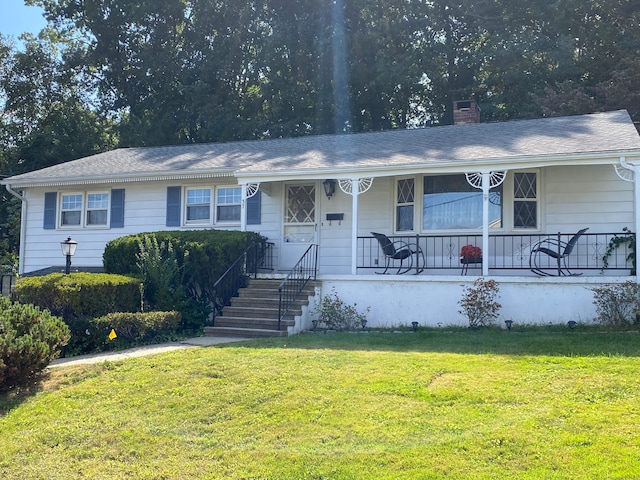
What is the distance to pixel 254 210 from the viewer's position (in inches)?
569

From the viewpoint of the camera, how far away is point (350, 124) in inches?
1068

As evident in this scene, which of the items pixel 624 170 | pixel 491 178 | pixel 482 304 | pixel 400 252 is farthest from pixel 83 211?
pixel 624 170

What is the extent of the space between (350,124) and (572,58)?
9.28 meters

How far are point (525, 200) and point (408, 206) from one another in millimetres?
2403

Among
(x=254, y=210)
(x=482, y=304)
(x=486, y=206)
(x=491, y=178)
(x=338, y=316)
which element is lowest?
(x=338, y=316)

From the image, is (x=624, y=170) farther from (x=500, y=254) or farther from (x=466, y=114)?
(x=466, y=114)

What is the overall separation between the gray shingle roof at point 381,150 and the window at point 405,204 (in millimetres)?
747

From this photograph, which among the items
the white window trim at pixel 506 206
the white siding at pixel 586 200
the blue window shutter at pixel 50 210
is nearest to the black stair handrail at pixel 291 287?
the white window trim at pixel 506 206

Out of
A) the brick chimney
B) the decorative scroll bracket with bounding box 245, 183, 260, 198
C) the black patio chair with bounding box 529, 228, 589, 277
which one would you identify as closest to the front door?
the decorative scroll bracket with bounding box 245, 183, 260, 198

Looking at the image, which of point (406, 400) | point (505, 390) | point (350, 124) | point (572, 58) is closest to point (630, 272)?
point (505, 390)

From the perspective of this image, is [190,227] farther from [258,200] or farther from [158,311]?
[158,311]

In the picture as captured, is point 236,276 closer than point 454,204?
Yes

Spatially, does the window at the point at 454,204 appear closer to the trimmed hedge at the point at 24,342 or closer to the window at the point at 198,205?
the window at the point at 198,205

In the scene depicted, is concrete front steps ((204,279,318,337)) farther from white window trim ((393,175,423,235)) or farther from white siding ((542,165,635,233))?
white siding ((542,165,635,233))
